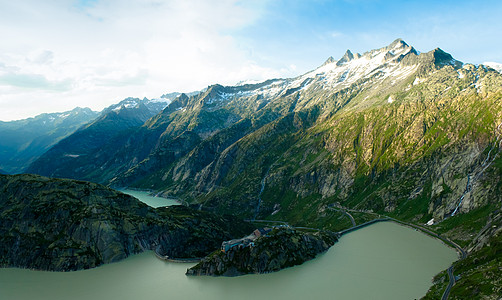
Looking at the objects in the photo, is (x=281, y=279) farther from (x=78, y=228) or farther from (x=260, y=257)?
(x=78, y=228)

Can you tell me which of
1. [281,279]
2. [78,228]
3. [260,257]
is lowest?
[281,279]

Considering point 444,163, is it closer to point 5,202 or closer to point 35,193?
point 35,193

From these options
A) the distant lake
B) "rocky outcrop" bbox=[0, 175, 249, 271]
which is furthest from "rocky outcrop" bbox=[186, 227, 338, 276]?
"rocky outcrop" bbox=[0, 175, 249, 271]

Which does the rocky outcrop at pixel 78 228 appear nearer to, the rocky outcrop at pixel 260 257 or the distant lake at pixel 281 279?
the distant lake at pixel 281 279

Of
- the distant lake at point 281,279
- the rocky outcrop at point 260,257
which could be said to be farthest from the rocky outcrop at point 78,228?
the rocky outcrop at point 260,257

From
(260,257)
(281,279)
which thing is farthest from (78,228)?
(281,279)
